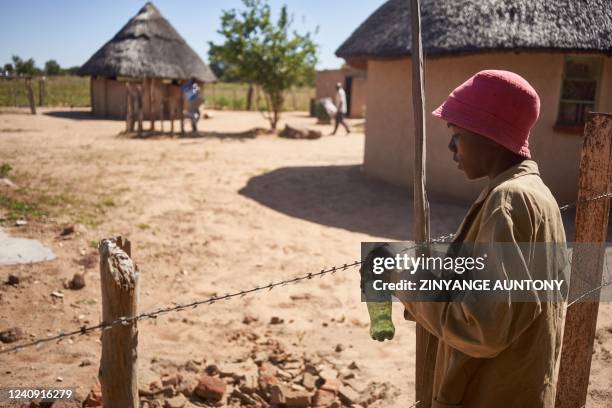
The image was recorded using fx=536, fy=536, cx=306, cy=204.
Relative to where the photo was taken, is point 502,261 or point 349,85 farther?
point 349,85

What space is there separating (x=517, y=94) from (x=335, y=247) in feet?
16.2

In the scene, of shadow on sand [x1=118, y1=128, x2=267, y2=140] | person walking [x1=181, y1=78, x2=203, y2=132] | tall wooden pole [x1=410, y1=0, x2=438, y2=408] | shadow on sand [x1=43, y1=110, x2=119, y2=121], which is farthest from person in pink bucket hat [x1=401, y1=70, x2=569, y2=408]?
shadow on sand [x1=43, y1=110, x2=119, y2=121]

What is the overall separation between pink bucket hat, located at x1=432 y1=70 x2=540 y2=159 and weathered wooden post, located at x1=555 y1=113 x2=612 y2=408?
113 cm

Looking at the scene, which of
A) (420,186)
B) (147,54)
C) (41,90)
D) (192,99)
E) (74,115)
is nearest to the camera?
(420,186)

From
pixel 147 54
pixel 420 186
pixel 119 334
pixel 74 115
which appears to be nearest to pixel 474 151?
pixel 420 186

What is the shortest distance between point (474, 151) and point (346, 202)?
22.6 feet

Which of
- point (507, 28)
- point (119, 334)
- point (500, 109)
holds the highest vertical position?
point (507, 28)

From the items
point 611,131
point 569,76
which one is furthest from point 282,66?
point 611,131

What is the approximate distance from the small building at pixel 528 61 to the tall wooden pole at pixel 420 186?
229 inches

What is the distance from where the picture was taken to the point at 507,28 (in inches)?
291

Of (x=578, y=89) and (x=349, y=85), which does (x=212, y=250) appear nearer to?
(x=578, y=89)

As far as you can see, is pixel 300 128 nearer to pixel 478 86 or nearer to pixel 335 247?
pixel 335 247

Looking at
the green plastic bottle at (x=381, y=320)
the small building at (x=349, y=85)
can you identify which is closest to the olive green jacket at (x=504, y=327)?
the green plastic bottle at (x=381, y=320)

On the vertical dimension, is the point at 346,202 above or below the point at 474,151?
below
